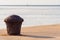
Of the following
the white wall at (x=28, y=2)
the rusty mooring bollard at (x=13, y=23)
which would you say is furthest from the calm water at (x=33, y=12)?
the rusty mooring bollard at (x=13, y=23)

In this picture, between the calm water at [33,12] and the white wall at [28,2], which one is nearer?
the calm water at [33,12]

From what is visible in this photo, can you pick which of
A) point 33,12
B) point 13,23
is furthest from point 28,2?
point 13,23

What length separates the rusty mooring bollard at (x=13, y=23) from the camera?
73.5 inches

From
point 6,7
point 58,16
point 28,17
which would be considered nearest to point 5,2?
point 6,7

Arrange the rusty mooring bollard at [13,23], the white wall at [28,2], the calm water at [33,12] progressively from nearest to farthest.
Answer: the rusty mooring bollard at [13,23]
the calm water at [33,12]
the white wall at [28,2]

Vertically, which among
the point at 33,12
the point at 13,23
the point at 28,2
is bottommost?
the point at 13,23

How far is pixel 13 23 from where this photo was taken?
74.0 inches

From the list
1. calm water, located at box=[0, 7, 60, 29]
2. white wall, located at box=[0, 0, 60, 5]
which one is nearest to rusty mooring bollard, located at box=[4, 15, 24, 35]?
calm water, located at box=[0, 7, 60, 29]

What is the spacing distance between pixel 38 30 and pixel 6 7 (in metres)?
3.42

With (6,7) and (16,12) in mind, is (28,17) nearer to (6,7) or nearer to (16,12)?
(16,12)

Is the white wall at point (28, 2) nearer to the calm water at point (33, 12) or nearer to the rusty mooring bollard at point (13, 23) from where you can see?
the calm water at point (33, 12)

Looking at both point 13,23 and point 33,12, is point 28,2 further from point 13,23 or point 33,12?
point 13,23

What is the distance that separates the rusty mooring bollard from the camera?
1868mm

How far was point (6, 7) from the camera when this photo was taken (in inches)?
219
